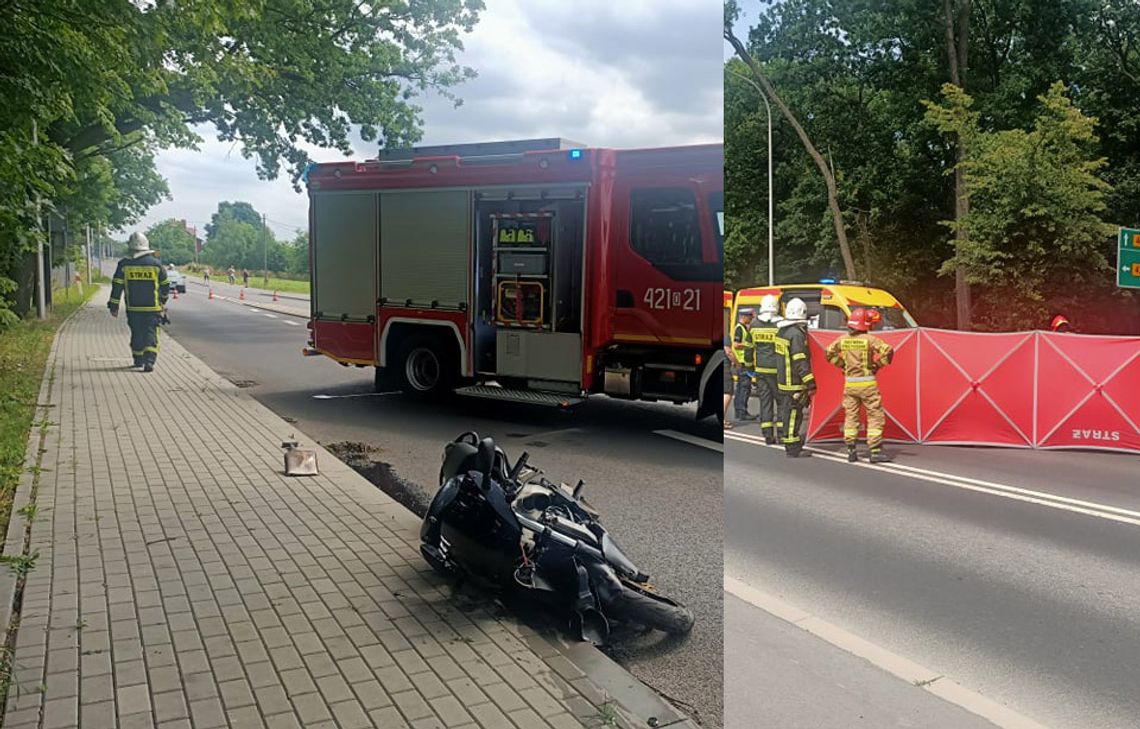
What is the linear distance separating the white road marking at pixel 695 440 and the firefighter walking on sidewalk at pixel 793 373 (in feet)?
0.32

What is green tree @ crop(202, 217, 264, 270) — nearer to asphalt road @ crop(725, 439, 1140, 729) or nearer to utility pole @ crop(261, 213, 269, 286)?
utility pole @ crop(261, 213, 269, 286)

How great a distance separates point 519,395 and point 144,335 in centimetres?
211

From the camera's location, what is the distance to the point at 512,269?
2.50 m

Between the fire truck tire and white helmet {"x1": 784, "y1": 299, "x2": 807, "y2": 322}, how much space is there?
1.68m

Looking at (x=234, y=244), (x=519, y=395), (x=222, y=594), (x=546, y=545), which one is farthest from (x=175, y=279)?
(x=546, y=545)

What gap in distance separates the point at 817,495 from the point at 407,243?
1689 millimetres

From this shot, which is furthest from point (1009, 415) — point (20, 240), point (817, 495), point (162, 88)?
point (20, 240)

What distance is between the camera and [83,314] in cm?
420

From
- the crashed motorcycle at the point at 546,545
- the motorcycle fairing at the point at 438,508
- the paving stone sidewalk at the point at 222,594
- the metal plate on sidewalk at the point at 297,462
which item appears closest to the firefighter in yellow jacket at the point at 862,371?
the paving stone sidewalk at the point at 222,594

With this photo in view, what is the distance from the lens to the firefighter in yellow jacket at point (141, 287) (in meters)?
3.02

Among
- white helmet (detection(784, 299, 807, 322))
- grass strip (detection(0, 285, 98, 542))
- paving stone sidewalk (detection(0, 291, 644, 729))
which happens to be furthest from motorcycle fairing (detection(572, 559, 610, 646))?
grass strip (detection(0, 285, 98, 542))

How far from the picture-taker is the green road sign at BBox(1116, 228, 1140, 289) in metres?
1.03

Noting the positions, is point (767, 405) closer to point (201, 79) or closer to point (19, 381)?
point (201, 79)

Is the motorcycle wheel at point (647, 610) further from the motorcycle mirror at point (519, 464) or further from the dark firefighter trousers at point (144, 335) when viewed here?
the dark firefighter trousers at point (144, 335)
